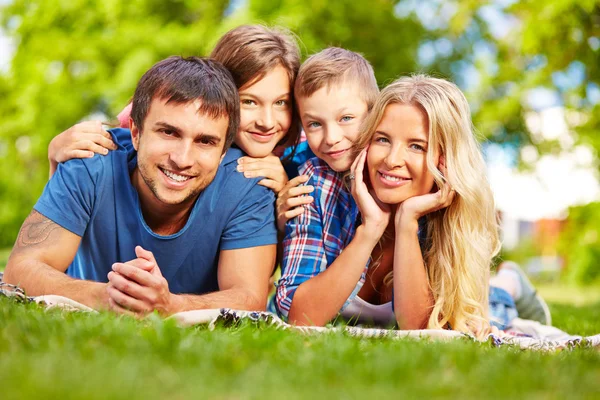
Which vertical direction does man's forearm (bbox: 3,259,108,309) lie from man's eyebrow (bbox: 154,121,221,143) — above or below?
below

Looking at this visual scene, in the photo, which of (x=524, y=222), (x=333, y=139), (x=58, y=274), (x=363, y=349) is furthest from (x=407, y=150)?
(x=524, y=222)

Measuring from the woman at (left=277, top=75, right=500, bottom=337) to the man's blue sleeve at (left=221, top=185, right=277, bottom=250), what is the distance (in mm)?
152

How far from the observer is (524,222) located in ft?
169

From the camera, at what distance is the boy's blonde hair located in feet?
14.2

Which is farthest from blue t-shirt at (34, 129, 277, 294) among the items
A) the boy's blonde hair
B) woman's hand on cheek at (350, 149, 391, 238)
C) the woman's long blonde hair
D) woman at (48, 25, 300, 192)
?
the woman's long blonde hair

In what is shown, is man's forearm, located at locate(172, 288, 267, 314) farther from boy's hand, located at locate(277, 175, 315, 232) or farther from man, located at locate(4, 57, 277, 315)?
boy's hand, located at locate(277, 175, 315, 232)

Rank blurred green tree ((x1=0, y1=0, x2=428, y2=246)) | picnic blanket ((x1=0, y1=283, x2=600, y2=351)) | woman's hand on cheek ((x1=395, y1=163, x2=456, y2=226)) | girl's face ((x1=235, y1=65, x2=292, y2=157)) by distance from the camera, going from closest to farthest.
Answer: picnic blanket ((x1=0, y1=283, x2=600, y2=351)) < woman's hand on cheek ((x1=395, y1=163, x2=456, y2=226)) < girl's face ((x1=235, y1=65, x2=292, y2=157)) < blurred green tree ((x1=0, y1=0, x2=428, y2=246))

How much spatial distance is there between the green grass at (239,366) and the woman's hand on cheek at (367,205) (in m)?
1.11

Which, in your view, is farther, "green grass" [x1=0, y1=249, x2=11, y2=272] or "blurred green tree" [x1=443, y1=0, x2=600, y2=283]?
"blurred green tree" [x1=443, y1=0, x2=600, y2=283]

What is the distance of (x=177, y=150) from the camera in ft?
13.0

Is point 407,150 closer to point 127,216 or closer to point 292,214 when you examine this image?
point 292,214

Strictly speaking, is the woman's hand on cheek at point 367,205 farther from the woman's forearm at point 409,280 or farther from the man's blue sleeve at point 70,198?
the man's blue sleeve at point 70,198

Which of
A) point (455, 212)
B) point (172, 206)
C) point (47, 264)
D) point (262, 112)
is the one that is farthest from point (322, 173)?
point (47, 264)

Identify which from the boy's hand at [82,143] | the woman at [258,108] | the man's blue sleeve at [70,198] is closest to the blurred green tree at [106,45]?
the woman at [258,108]
